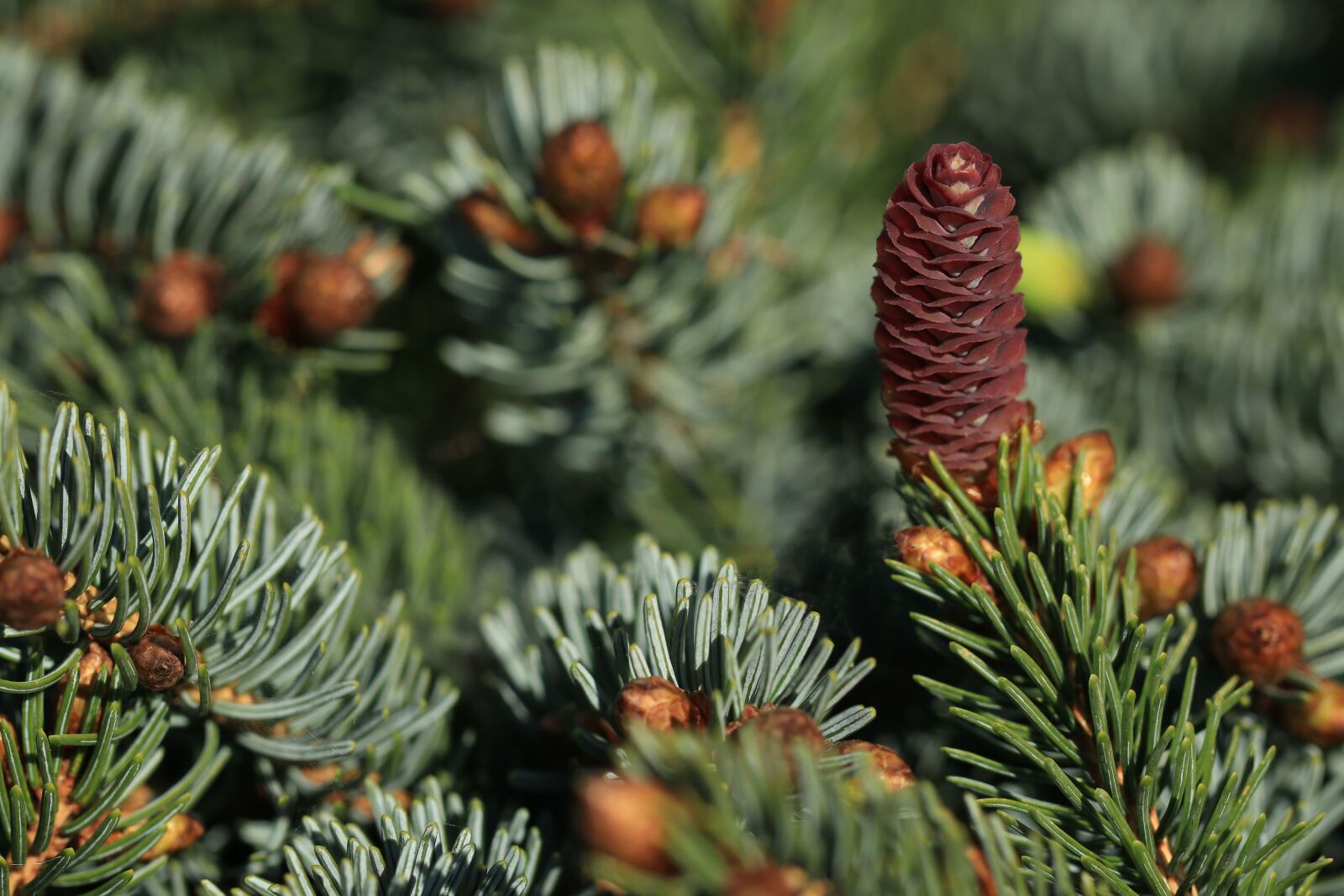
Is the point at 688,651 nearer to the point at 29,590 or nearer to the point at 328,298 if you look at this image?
the point at 29,590

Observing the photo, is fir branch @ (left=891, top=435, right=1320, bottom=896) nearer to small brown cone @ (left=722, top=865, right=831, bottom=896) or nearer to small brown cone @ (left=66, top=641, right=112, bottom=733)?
small brown cone @ (left=722, top=865, right=831, bottom=896)

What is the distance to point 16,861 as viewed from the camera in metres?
0.41

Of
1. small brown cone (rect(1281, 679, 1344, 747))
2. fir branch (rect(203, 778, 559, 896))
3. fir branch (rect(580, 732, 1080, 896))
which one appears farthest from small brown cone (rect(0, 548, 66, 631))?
small brown cone (rect(1281, 679, 1344, 747))

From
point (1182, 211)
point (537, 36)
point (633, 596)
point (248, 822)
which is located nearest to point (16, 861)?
point (248, 822)

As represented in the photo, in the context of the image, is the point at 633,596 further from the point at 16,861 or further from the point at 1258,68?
the point at 1258,68

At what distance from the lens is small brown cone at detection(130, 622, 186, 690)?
42cm

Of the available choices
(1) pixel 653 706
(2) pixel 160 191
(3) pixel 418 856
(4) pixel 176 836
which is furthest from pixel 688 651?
(2) pixel 160 191

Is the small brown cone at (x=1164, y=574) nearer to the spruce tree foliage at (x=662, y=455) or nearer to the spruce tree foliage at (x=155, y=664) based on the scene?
the spruce tree foliage at (x=662, y=455)

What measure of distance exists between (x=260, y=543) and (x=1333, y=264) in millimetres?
818

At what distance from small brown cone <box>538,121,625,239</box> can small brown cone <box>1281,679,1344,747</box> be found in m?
0.46

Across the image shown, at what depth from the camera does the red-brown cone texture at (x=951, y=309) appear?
1.41 ft

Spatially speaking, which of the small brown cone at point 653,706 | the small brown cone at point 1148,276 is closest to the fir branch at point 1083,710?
the small brown cone at point 653,706

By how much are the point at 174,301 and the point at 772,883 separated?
0.51 m

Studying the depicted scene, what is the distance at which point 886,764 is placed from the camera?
1.30ft
